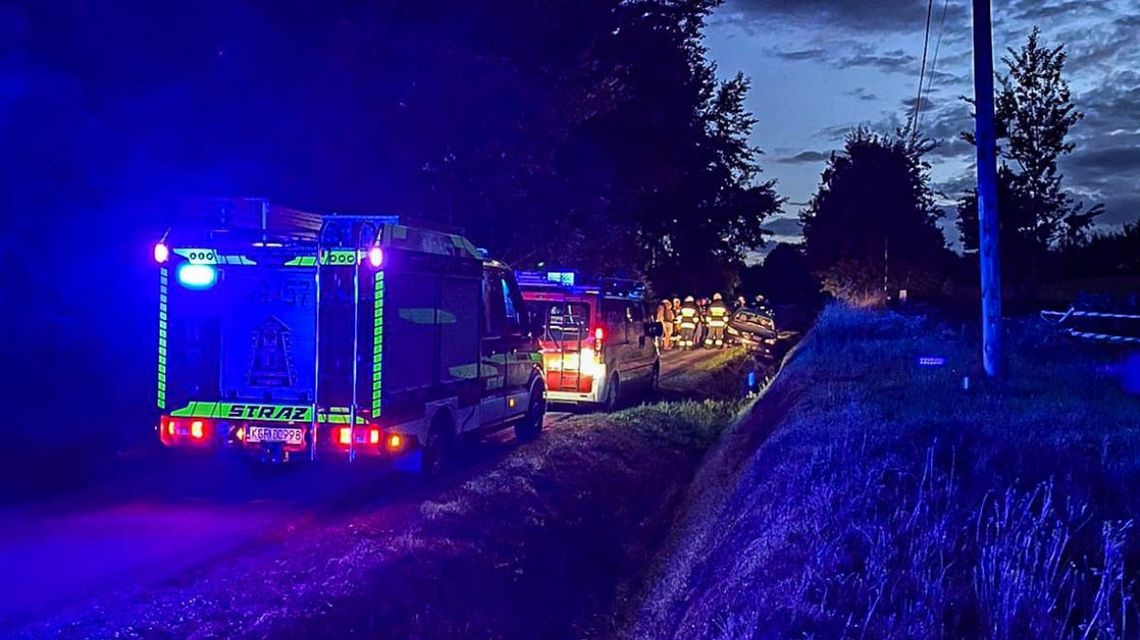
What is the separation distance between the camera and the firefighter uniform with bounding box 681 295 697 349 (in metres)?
39.8

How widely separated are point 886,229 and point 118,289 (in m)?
47.5

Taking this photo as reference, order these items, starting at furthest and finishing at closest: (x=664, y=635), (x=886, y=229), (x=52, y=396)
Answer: (x=886, y=229)
(x=52, y=396)
(x=664, y=635)

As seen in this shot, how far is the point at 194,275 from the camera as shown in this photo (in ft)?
32.4

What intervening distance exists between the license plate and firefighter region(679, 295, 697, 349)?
30.9 m

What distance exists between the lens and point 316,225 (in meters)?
10.6

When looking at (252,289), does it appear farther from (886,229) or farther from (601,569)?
(886,229)

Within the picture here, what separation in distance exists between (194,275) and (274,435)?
1.67m

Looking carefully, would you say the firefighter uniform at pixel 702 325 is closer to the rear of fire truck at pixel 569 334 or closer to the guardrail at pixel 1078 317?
the guardrail at pixel 1078 317

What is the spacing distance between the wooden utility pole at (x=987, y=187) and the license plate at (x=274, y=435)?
28.7 ft

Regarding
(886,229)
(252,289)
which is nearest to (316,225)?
(252,289)

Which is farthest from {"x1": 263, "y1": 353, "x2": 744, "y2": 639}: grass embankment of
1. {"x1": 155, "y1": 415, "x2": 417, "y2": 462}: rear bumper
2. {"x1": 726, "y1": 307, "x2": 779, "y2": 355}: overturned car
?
{"x1": 726, "y1": 307, "x2": 779, "y2": 355}: overturned car

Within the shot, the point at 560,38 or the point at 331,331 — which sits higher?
the point at 560,38

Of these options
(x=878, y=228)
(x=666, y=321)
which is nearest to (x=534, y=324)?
(x=666, y=321)

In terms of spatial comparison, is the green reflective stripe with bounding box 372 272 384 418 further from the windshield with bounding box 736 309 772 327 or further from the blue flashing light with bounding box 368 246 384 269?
the windshield with bounding box 736 309 772 327
